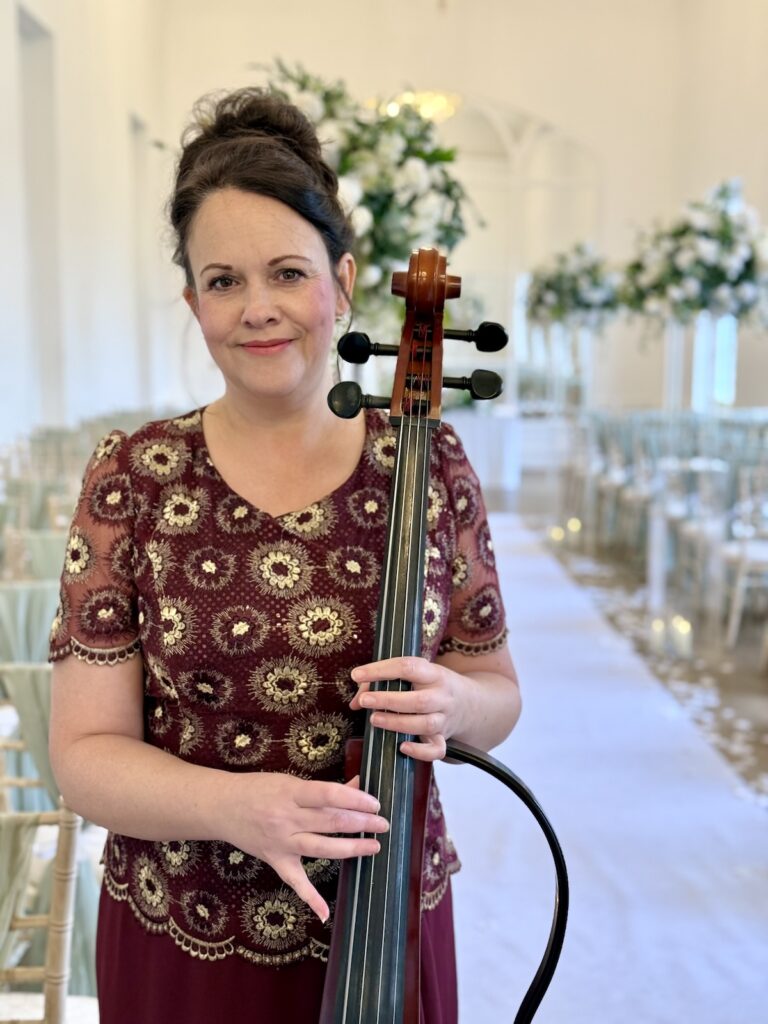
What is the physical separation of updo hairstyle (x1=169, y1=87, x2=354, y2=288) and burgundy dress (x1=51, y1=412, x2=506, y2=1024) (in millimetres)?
268

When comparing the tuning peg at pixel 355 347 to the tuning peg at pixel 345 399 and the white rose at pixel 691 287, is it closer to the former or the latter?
the tuning peg at pixel 345 399

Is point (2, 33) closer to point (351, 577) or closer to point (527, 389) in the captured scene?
point (351, 577)

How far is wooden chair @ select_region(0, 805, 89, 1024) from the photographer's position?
1.47 metres

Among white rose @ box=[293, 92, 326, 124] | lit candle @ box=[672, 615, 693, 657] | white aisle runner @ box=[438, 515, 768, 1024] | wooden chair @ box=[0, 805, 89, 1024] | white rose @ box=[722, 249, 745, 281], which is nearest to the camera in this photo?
wooden chair @ box=[0, 805, 89, 1024]

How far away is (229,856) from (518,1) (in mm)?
14685

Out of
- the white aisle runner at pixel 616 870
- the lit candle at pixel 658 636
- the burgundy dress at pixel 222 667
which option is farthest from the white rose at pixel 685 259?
the burgundy dress at pixel 222 667

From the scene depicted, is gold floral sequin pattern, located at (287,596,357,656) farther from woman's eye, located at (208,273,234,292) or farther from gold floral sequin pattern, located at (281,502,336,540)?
woman's eye, located at (208,273,234,292)

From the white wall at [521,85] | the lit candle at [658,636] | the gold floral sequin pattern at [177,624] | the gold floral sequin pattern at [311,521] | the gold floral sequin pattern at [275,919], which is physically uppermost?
the white wall at [521,85]

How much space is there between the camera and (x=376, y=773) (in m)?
0.90

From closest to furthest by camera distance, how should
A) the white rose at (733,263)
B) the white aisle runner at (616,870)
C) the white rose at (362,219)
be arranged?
the white aisle runner at (616,870)
the white rose at (362,219)
the white rose at (733,263)

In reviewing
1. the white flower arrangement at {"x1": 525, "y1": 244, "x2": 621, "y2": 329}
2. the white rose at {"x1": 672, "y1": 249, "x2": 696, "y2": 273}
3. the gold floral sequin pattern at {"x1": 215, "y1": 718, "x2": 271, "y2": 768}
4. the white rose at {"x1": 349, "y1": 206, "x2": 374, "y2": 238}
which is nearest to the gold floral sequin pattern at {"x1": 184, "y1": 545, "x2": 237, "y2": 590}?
the gold floral sequin pattern at {"x1": 215, "y1": 718, "x2": 271, "y2": 768}

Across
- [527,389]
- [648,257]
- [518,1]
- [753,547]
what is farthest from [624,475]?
[518,1]

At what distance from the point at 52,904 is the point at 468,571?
0.77m

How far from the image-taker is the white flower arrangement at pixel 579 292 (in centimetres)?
1080
